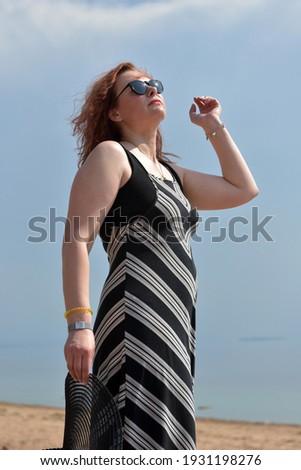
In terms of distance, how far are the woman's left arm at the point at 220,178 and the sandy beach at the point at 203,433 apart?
5.00 metres

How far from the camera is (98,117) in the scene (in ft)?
11.7

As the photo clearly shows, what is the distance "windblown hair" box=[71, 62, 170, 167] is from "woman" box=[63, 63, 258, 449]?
192mm

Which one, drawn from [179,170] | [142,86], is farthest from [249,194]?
[142,86]

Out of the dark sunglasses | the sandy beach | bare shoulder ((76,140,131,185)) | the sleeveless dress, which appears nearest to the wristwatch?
the sleeveless dress

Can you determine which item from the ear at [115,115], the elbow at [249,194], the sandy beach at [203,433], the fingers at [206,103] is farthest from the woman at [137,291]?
the sandy beach at [203,433]

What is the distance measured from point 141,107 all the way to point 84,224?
752 millimetres

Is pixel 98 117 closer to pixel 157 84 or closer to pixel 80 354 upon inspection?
pixel 157 84

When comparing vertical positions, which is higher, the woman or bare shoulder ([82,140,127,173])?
bare shoulder ([82,140,127,173])

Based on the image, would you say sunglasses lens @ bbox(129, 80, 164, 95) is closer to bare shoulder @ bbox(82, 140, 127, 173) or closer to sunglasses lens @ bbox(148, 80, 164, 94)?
sunglasses lens @ bbox(148, 80, 164, 94)

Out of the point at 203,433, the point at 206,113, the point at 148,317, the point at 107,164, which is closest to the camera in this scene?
the point at 148,317

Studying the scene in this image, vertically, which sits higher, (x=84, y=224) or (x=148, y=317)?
(x=84, y=224)

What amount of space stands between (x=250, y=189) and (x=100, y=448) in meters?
1.60

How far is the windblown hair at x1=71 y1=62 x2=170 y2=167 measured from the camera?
356 centimetres
